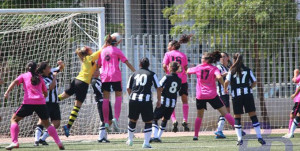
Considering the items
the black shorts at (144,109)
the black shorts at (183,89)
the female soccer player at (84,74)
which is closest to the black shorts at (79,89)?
the female soccer player at (84,74)

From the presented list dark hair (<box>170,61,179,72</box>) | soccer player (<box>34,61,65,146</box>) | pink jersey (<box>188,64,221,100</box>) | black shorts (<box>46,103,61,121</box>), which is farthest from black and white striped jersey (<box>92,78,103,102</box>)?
pink jersey (<box>188,64,221,100</box>)

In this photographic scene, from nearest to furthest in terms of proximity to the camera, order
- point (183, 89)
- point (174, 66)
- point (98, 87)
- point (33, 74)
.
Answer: point (33, 74) < point (174, 66) < point (98, 87) < point (183, 89)

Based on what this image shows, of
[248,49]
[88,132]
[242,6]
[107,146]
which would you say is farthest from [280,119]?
[107,146]

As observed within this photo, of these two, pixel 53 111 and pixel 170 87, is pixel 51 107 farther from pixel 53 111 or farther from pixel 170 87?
pixel 170 87

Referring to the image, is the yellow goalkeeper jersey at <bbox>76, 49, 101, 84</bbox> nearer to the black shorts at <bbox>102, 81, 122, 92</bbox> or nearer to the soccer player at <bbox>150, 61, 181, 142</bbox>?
the black shorts at <bbox>102, 81, 122, 92</bbox>

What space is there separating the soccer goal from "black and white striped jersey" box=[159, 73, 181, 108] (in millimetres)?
3317

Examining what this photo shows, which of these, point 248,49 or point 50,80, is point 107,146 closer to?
point 50,80

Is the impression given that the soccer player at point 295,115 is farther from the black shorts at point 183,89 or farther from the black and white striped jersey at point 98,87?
the black and white striped jersey at point 98,87

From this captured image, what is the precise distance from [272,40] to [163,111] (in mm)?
5392

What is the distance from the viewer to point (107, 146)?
460 inches

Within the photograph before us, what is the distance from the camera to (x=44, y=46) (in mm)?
16047

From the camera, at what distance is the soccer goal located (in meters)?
15.6

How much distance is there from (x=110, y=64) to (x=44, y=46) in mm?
4114

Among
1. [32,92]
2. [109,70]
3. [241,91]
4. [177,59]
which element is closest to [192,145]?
[241,91]
